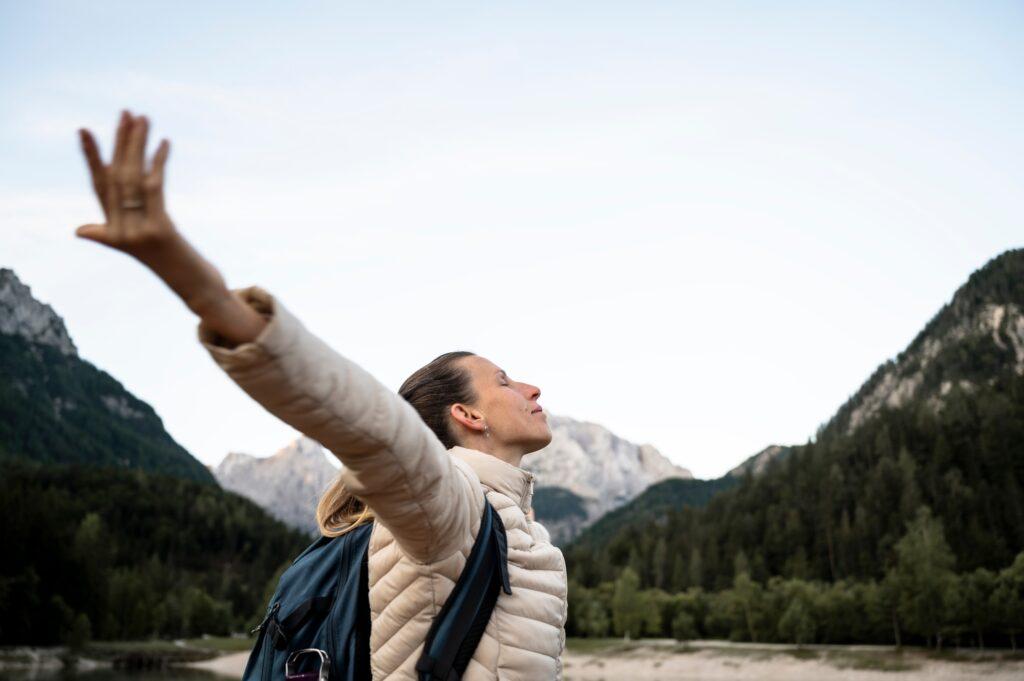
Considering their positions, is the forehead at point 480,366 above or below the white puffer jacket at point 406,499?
above

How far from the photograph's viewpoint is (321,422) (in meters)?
1.93

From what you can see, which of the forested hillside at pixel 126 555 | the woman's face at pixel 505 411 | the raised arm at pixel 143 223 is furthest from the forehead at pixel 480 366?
the forested hillside at pixel 126 555

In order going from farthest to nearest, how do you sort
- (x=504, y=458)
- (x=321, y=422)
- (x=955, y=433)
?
(x=955, y=433) < (x=504, y=458) < (x=321, y=422)

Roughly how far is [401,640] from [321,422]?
0.89 m

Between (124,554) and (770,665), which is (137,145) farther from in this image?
(124,554)

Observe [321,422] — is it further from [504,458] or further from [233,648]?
[233,648]

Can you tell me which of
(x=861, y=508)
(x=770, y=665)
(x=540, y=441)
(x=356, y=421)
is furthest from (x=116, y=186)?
(x=861, y=508)

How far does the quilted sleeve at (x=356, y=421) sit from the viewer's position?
5.97 ft

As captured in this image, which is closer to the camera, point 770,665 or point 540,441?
point 540,441

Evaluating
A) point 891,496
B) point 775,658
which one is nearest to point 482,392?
point 775,658

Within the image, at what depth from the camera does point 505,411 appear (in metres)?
3.19

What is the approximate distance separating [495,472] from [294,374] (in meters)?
1.16

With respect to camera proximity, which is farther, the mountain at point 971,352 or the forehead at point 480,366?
the mountain at point 971,352

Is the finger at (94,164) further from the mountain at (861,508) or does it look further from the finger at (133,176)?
the mountain at (861,508)
